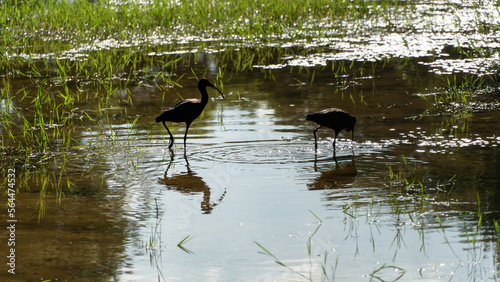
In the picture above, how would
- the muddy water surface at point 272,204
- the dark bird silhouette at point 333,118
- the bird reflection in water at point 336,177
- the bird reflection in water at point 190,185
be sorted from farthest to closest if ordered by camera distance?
the dark bird silhouette at point 333,118, the bird reflection in water at point 336,177, the bird reflection in water at point 190,185, the muddy water surface at point 272,204

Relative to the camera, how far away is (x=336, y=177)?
643 centimetres

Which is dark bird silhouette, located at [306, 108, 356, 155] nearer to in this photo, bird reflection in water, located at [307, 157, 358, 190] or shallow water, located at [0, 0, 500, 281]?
shallow water, located at [0, 0, 500, 281]

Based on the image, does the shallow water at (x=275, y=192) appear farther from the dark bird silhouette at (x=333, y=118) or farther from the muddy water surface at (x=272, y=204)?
the dark bird silhouette at (x=333, y=118)

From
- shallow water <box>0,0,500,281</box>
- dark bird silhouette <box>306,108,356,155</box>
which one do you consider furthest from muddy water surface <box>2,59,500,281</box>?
dark bird silhouette <box>306,108,356,155</box>

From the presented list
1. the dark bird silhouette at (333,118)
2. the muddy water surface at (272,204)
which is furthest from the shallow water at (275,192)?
the dark bird silhouette at (333,118)

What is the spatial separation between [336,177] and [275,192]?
781mm

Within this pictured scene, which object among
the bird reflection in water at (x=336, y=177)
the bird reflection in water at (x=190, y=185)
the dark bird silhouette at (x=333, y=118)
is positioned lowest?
the bird reflection in water at (x=190, y=185)

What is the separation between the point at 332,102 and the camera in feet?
31.9

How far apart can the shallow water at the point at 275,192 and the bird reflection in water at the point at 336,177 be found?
2cm

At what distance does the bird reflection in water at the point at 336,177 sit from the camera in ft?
20.1

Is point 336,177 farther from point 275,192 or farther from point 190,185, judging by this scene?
point 190,185

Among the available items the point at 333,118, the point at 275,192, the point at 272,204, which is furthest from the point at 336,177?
the point at 333,118

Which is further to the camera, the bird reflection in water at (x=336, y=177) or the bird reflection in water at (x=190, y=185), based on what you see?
the bird reflection in water at (x=336, y=177)

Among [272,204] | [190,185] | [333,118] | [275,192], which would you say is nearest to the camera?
[272,204]
